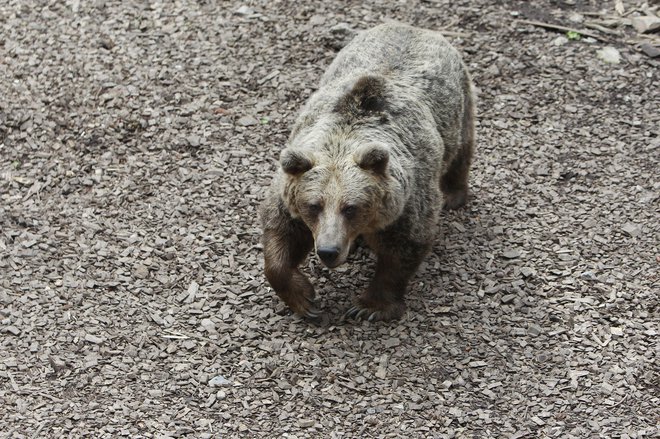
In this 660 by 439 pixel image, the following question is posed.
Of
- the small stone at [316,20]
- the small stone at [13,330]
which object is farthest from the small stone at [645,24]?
the small stone at [13,330]

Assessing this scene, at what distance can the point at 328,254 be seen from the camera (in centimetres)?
681

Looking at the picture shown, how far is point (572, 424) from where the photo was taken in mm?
6867

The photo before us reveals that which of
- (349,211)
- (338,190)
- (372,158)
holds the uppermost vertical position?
(372,158)

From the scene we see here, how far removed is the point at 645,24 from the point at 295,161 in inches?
222

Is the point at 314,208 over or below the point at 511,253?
over

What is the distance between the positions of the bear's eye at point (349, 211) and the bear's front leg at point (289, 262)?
1.89 feet

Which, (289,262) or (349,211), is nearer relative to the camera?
(349,211)

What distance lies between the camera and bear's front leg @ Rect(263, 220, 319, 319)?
7.45 metres

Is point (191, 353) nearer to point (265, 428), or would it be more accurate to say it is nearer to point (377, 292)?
point (265, 428)

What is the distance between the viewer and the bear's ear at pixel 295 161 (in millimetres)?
6887

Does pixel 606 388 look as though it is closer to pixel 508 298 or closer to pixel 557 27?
pixel 508 298

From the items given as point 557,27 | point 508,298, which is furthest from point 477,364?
point 557,27

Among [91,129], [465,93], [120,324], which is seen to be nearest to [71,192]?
[91,129]

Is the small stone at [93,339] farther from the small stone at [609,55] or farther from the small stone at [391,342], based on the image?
the small stone at [609,55]
